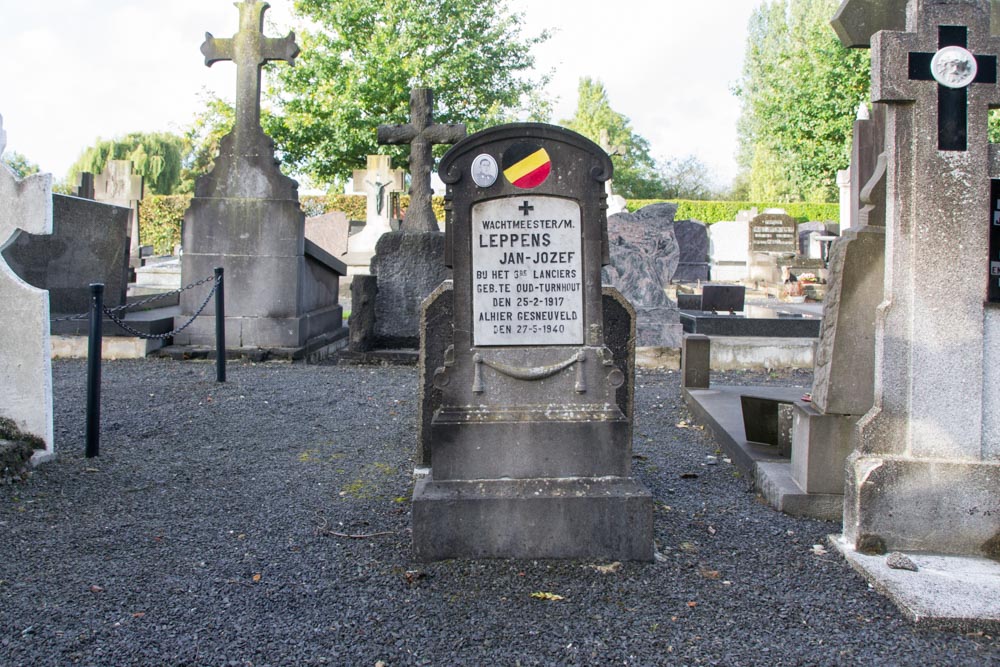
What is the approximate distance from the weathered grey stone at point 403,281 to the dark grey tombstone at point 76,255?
3.36m

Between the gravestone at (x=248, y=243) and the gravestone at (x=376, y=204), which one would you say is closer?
the gravestone at (x=248, y=243)

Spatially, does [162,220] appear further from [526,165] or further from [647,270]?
[526,165]

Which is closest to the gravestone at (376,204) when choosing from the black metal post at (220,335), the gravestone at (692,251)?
the gravestone at (692,251)

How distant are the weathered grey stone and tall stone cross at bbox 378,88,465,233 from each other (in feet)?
2.11

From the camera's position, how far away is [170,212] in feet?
106

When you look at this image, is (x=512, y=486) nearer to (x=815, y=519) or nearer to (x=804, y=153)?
(x=815, y=519)

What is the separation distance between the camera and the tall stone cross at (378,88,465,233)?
10383 millimetres

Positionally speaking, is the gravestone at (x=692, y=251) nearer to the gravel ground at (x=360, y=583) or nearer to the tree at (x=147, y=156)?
the gravel ground at (x=360, y=583)

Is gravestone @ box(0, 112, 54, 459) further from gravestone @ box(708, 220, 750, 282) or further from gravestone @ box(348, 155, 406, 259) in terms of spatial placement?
gravestone @ box(708, 220, 750, 282)

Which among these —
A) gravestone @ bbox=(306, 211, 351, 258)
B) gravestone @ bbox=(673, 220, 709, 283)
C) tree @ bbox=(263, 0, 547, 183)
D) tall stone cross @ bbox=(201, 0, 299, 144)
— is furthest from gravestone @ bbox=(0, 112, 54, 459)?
tree @ bbox=(263, 0, 547, 183)

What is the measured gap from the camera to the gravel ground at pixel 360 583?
2717 millimetres

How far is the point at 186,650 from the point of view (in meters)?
2.68

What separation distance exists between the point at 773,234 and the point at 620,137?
149 feet

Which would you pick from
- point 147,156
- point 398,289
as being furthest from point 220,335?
point 147,156
